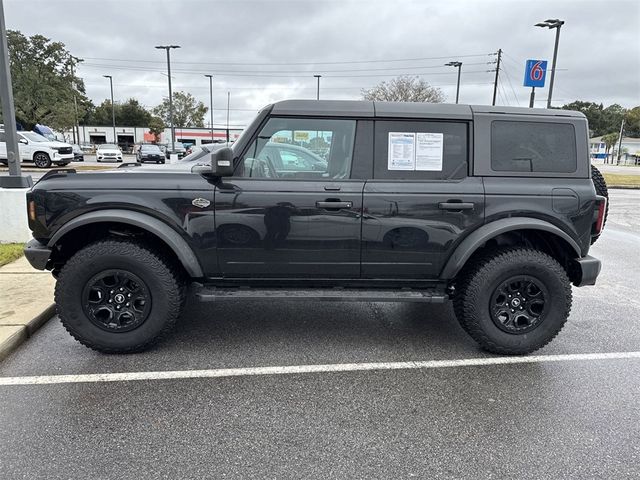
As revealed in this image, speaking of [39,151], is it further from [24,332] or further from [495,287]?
[495,287]

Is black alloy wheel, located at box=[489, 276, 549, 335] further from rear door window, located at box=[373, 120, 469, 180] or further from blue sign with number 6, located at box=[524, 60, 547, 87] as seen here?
blue sign with number 6, located at box=[524, 60, 547, 87]

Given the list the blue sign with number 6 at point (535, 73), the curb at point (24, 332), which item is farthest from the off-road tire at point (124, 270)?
the blue sign with number 6 at point (535, 73)

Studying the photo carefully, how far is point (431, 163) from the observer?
3.70 meters

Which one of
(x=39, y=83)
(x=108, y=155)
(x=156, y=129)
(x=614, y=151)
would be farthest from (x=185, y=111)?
(x=614, y=151)

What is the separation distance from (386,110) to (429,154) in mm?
467

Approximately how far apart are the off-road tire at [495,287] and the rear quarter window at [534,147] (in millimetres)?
652

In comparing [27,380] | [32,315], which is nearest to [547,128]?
[27,380]

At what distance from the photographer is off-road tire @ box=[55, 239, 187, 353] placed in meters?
3.53

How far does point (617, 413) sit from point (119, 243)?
3.52m

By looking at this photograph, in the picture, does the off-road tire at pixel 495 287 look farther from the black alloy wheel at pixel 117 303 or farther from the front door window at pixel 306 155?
the black alloy wheel at pixel 117 303

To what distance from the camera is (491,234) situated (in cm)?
356

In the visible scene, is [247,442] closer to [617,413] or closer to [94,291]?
[94,291]

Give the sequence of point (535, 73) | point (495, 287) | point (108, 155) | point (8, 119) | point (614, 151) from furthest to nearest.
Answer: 1. point (614, 151)
2. point (108, 155)
3. point (535, 73)
4. point (8, 119)
5. point (495, 287)

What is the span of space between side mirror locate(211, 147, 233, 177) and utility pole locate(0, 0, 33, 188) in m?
4.73
